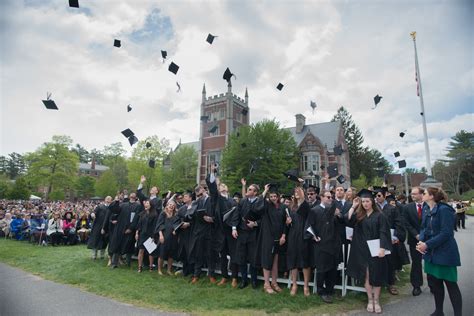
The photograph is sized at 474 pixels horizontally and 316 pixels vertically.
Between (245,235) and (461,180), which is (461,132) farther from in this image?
(245,235)

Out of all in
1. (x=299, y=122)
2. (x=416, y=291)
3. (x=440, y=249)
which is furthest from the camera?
(x=299, y=122)

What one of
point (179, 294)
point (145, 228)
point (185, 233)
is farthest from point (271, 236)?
point (145, 228)

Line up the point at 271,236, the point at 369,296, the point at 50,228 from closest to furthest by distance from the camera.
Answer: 1. the point at 369,296
2. the point at 271,236
3. the point at 50,228

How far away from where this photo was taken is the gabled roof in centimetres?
4025

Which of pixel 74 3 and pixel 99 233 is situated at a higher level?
pixel 74 3

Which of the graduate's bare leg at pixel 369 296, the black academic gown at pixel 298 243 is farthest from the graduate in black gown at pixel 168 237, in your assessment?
the graduate's bare leg at pixel 369 296

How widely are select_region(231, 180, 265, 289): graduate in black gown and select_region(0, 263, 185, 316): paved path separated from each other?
1.95 m

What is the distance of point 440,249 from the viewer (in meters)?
3.95

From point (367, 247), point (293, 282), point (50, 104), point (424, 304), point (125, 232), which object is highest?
point (50, 104)

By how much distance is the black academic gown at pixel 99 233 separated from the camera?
29.6ft

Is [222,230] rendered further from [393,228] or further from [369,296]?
[393,228]

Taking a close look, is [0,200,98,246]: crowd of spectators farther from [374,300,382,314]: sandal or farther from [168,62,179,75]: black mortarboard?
[374,300,382,314]: sandal

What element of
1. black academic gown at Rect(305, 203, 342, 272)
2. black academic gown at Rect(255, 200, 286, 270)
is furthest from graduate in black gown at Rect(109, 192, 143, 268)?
black academic gown at Rect(305, 203, 342, 272)

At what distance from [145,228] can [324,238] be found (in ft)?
16.1
